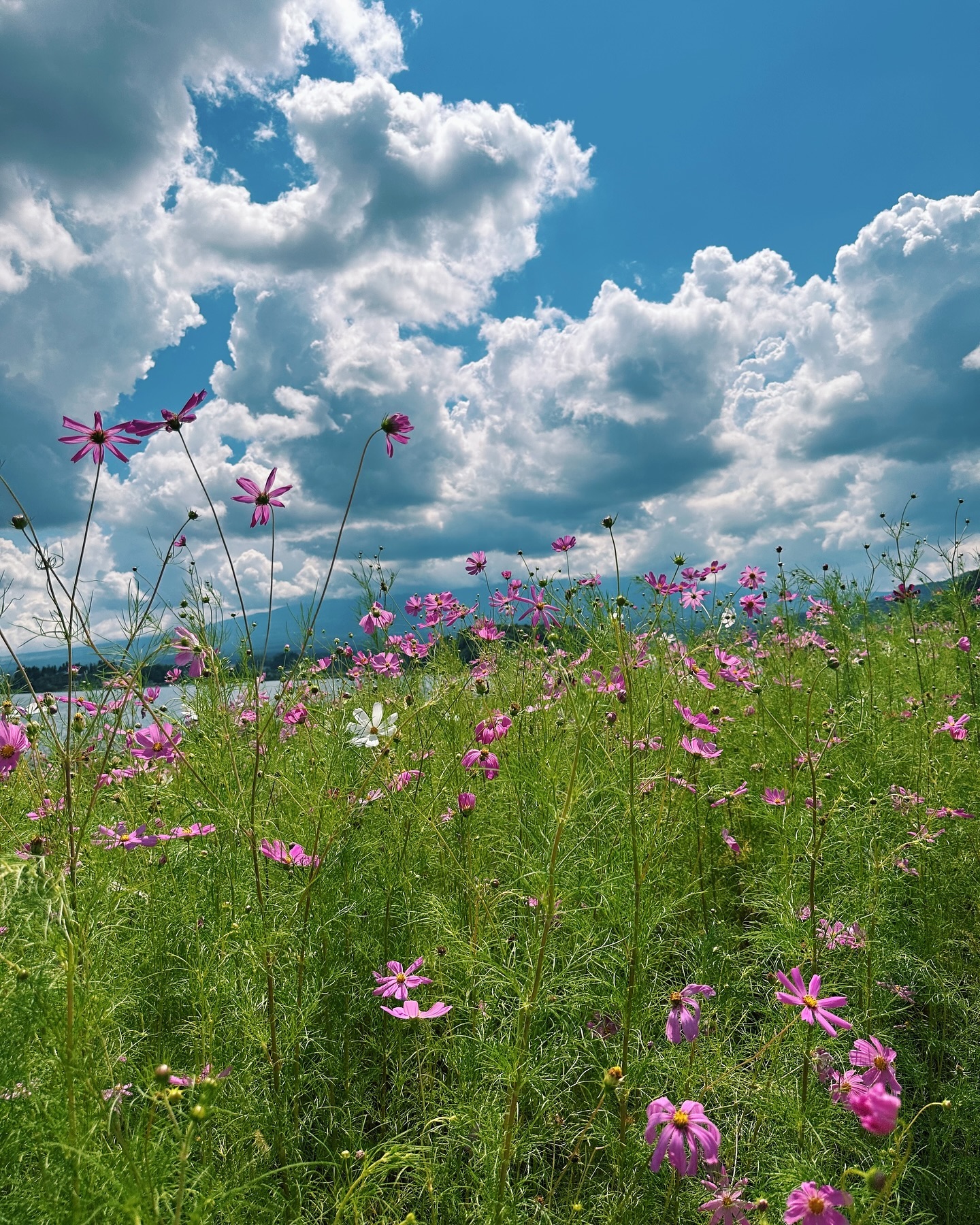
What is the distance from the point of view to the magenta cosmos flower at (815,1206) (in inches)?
41.2

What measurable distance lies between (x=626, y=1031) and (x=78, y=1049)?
3.22ft

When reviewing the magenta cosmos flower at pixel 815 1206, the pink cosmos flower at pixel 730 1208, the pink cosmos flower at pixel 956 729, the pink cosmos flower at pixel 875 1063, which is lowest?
the pink cosmos flower at pixel 730 1208

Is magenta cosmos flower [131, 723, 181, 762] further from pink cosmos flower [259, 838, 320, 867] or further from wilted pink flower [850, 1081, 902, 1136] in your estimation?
wilted pink flower [850, 1081, 902, 1136]

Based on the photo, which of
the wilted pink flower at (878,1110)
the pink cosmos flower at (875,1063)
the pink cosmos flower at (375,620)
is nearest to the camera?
the wilted pink flower at (878,1110)

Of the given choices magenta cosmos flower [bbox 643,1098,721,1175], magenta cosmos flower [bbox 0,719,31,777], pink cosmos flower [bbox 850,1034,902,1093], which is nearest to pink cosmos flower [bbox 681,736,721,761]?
pink cosmos flower [bbox 850,1034,902,1093]

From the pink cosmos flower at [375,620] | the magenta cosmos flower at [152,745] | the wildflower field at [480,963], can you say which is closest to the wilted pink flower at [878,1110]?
the wildflower field at [480,963]

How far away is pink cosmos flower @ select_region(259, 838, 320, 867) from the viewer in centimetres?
164

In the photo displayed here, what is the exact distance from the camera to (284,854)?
5.46 ft

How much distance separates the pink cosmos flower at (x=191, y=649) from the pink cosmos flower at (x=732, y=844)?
5.36 feet

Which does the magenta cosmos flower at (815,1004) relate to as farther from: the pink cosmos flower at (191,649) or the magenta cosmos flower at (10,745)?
the magenta cosmos flower at (10,745)

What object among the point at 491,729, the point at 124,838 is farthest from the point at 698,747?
the point at 124,838

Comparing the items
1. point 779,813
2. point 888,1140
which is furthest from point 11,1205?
Answer: point 779,813

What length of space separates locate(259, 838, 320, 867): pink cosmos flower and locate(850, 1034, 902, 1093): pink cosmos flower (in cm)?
124

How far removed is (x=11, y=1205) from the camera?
90cm
